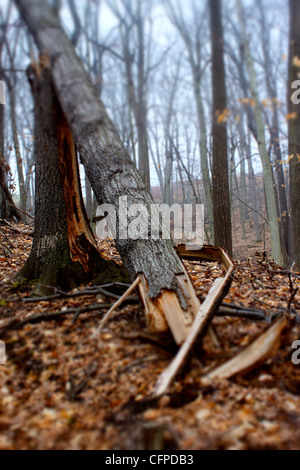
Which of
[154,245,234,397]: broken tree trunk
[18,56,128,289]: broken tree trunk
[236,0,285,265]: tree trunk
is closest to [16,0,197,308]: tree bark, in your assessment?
[154,245,234,397]: broken tree trunk

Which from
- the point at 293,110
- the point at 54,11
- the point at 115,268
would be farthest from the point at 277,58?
the point at 115,268

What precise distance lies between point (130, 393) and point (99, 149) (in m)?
2.42

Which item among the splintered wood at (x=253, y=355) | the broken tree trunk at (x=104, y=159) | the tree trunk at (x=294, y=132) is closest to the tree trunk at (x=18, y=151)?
the broken tree trunk at (x=104, y=159)

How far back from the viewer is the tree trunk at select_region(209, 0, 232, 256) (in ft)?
20.1

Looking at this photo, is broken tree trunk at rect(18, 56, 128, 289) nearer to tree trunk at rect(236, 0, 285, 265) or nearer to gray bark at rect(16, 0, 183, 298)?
gray bark at rect(16, 0, 183, 298)

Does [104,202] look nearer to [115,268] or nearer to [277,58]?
[115,268]

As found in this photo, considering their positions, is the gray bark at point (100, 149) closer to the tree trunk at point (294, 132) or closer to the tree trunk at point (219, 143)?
the tree trunk at point (219, 143)

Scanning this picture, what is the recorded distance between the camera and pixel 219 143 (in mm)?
6395

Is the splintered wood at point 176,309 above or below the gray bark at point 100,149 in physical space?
below

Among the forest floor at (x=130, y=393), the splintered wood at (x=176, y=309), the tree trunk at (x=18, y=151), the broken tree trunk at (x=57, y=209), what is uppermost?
the tree trunk at (x=18, y=151)

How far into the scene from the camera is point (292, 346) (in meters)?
1.82

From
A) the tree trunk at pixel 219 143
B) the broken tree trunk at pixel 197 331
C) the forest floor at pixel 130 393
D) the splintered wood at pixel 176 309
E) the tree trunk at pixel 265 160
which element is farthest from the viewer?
the tree trunk at pixel 265 160

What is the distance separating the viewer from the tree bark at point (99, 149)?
2.58 meters

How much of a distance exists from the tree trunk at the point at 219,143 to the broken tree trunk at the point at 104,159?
3558mm
